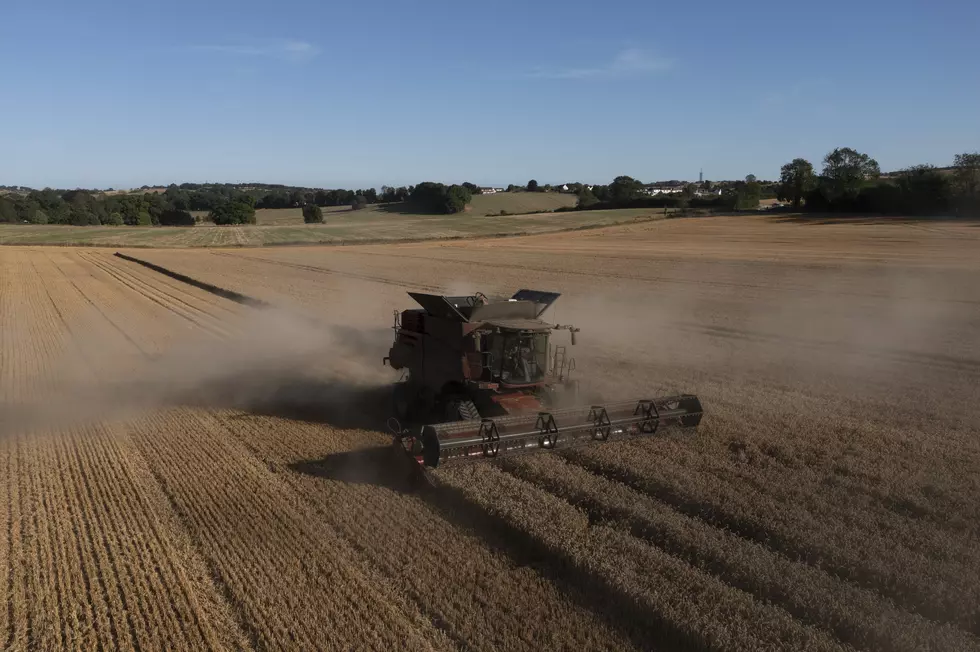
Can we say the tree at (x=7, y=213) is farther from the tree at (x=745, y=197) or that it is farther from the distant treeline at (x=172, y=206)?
the tree at (x=745, y=197)

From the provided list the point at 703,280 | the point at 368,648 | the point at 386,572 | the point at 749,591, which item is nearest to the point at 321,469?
the point at 386,572

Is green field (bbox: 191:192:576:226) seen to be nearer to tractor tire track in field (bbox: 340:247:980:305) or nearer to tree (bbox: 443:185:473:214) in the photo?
tree (bbox: 443:185:473:214)

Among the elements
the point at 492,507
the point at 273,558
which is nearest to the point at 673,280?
the point at 492,507

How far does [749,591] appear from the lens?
710 centimetres

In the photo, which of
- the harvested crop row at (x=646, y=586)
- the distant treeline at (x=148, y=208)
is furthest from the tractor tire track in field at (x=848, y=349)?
the distant treeline at (x=148, y=208)

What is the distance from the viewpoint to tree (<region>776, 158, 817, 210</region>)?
74375mm

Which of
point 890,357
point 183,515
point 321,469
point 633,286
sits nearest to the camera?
point 183,515

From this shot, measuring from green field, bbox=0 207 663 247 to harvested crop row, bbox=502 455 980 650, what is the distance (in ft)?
209

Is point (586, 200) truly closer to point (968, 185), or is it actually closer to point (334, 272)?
point (968, 185)

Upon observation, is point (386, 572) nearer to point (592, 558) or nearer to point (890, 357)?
point (592, 558)

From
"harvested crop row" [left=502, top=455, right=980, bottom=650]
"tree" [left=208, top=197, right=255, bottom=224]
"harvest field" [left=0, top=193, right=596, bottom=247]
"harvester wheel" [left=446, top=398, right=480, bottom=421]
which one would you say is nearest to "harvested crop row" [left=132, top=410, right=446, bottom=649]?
"harvester wheel" [left=446, top=398, right=480, bottom=421]

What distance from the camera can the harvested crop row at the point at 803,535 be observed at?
686 centimetres

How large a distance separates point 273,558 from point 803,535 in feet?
19.4

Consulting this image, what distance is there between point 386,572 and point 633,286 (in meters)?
26.9
